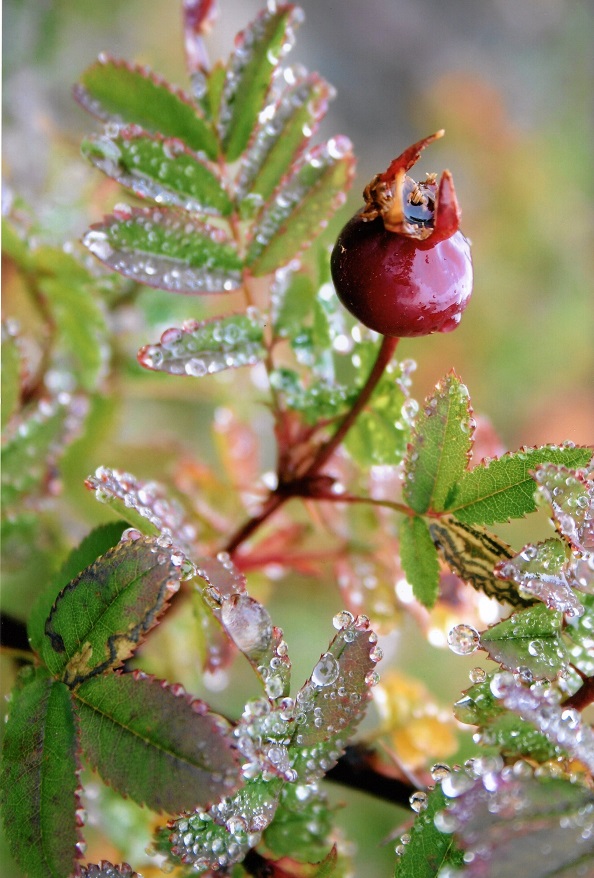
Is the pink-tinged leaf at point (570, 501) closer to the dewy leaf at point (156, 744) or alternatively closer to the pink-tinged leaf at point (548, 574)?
the pink-tinged leaf at point (548, 574)

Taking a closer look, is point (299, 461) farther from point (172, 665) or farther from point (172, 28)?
point (172, 28)

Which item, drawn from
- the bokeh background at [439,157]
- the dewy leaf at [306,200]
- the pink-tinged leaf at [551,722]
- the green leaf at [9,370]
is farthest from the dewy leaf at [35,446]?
the pink-tinged leaf at [551,722]

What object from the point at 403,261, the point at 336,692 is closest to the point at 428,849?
the point at 336,692

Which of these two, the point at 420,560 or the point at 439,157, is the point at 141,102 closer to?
the point at 420,560

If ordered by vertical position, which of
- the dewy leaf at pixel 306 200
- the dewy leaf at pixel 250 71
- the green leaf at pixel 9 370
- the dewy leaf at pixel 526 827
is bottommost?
the dewy leaf at pixel 526 827

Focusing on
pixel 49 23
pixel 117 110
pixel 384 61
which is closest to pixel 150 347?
pixel 117 110

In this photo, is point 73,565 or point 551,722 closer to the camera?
point 551,722
